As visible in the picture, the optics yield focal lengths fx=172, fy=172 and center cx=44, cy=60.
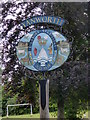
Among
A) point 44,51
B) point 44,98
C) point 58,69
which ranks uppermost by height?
point 44,51

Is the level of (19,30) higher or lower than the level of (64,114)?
higher

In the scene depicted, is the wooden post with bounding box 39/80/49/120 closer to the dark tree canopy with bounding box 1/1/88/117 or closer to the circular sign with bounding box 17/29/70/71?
the dark tree canopy with bounding box 1/1/88/117

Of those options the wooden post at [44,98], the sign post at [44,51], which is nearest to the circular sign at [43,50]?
the sign post at [44,51]

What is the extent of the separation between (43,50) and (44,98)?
0.60 meters

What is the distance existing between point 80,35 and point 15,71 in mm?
972

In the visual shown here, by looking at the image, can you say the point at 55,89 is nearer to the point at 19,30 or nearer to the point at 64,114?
the point at 64,114

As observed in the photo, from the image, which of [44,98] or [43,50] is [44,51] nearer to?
[43,50]

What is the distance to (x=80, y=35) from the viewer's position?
7.46 ft

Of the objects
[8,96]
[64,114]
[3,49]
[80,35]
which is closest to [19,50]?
[3,49]

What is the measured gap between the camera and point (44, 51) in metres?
2.19

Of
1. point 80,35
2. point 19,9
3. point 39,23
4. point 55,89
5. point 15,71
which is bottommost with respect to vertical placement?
point 55,89

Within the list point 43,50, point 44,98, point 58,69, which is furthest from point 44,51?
point 44,98

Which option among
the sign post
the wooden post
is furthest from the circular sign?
the wooden post

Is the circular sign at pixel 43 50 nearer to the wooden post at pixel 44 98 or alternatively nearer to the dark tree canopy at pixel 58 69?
the dark tree canopy at pixel 58 69
